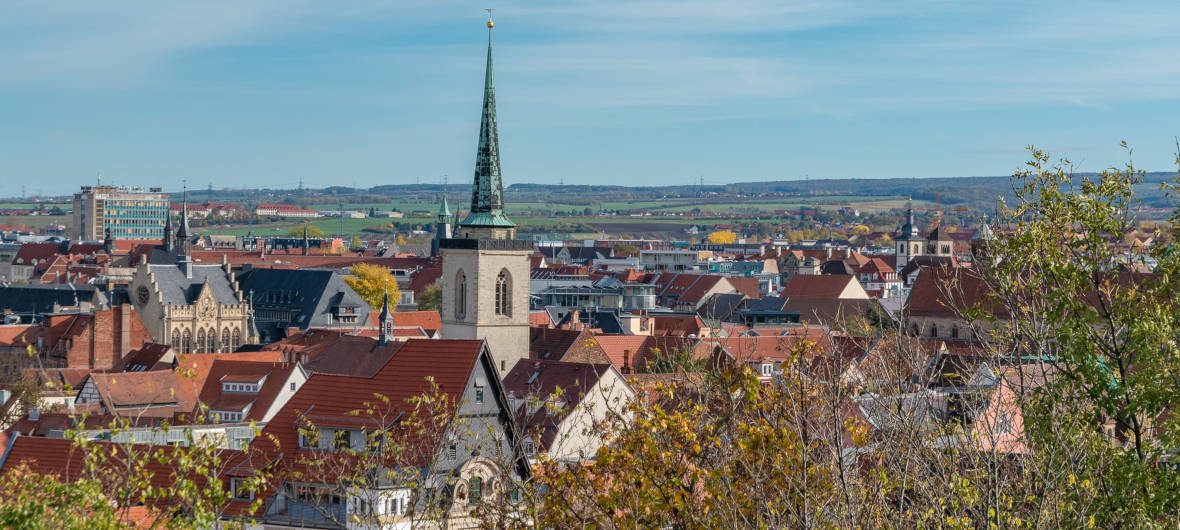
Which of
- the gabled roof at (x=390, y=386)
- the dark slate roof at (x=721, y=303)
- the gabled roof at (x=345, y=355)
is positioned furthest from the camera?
the dark slate roof at (x=721, y=303)

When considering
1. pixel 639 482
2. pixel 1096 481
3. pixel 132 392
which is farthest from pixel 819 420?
pixel 132 392

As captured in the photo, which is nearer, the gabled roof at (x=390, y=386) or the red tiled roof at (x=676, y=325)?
the gabled roof at (x=390, y=386)

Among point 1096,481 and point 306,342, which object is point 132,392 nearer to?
Answer: point 306,342

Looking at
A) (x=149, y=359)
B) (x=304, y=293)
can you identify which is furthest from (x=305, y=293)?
(x=149, y=359)

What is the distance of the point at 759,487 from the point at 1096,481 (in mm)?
4394

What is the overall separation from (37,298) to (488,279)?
207 ft

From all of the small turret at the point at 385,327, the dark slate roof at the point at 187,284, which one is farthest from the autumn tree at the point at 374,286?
the small turret at the point at 385,327

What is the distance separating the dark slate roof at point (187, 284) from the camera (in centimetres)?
12138

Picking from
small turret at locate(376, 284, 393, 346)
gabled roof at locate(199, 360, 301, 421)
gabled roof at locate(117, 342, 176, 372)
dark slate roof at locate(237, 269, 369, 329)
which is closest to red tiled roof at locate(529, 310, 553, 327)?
small turret at locate(376, 284, 393, 346)

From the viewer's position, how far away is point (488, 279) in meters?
82.2

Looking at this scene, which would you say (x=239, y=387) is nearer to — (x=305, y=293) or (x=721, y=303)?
(x=305, y=293)

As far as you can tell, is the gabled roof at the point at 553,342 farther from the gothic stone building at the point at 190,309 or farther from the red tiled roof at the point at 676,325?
the gothic stone building at the point at 190,309

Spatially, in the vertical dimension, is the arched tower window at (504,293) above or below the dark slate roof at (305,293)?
above

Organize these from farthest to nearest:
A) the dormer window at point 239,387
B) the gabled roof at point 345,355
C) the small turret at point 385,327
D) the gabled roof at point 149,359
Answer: the gabled roof at point 149,359
the small turret at point 385,327
the gabled roof at point 345,355
the dormer window at point 239,387
